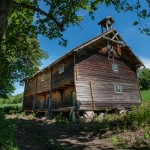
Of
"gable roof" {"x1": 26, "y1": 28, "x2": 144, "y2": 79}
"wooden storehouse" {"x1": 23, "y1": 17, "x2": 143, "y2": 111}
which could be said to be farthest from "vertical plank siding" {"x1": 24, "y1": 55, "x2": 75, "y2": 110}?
"gable roof" {"x1": 26, "y1": 28, "x2": 144, "y2": 79}

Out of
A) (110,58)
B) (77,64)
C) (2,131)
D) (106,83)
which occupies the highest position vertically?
(110,58)

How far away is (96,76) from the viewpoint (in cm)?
2488

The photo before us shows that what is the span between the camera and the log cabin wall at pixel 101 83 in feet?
76.1

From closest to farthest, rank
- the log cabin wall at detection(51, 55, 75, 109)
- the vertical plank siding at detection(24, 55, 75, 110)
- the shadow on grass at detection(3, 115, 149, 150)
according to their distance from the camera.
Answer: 1. the shadow on grass at detection(3, 115, 149, 150)
2. the log cabin wall at detection(51, 55, 75, 109)
3. the vertical plank siding at detection(24, 55, 75, 110)

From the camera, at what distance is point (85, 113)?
2228 centimetres

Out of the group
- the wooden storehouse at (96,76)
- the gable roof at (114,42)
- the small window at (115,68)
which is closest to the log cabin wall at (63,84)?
the wooden storehouse at (96,76)

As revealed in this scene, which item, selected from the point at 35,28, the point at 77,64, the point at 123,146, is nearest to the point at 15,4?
the point at 35,28

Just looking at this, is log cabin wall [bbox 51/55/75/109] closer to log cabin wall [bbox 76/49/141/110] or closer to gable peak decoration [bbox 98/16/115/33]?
log cabin wall [bbox 76/49/141/110]

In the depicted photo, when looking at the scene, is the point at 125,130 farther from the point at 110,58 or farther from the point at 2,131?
the point at 110,58

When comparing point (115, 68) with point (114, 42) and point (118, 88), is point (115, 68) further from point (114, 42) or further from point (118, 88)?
point (114, 42)

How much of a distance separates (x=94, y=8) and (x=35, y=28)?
391cm

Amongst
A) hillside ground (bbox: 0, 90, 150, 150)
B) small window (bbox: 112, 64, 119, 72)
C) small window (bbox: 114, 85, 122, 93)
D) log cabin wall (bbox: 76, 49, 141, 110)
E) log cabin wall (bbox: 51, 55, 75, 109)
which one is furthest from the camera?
small window (bbox: 112, 64, 119, 72)

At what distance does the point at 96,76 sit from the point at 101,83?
1051 mm

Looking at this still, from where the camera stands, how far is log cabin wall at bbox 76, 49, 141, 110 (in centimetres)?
2320
